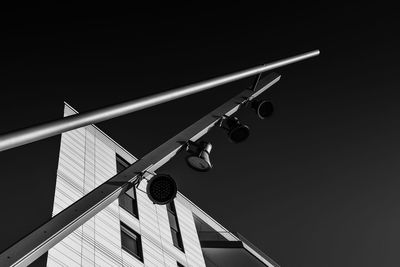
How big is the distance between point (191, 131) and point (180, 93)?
125 centimetres

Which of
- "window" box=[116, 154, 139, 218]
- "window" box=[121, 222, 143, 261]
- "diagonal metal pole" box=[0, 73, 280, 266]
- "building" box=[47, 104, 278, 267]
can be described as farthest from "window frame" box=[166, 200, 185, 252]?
"diagonal metal pole" box=[0, 73, 280, 266]

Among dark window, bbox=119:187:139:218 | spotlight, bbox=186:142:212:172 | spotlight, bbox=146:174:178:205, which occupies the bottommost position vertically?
spotlight, bbox=146:174:178:205

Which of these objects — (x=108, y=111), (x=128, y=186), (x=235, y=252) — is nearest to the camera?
(x=108, y=111)

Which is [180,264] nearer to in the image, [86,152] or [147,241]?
[147,241]

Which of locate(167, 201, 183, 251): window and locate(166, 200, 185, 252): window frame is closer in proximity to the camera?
locate(166, 200, 185, 252): window frame

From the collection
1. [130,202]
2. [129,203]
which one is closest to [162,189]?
[129,203]

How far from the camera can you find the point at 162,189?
3.86m

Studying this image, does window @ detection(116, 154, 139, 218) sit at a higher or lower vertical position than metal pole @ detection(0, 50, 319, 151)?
higher

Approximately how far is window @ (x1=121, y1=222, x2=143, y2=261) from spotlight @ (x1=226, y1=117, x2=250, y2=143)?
1069 centimetres

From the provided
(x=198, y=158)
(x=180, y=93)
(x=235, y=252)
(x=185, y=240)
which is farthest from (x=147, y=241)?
(x=180, y=93)

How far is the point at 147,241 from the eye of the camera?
1655 centimetres

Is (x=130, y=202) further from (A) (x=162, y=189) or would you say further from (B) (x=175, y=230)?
(A) (x=162, y=189)

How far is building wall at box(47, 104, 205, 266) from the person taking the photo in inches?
500

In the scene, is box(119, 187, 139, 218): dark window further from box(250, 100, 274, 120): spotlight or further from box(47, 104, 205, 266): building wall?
box(250, 100, 274, 120): spotlight
